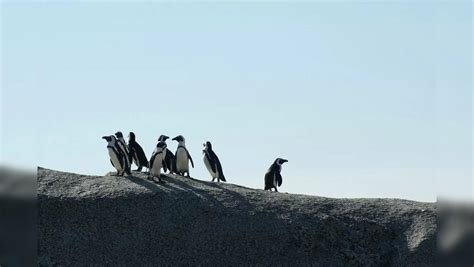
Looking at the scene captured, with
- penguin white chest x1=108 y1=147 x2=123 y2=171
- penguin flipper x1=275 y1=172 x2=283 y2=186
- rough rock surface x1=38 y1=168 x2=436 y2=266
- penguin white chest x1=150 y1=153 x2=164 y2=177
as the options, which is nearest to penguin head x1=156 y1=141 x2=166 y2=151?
penguin white chest x1=150 y1=153 x2=164 y2=177

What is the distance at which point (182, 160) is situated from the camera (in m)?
26.7

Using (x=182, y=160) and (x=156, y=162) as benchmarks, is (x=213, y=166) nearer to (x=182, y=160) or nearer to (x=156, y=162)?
(x=182, y=160)

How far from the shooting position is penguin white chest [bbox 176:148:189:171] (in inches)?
1048

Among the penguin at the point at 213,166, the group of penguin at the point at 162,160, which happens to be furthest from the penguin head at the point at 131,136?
the penguin at the point at 213,166

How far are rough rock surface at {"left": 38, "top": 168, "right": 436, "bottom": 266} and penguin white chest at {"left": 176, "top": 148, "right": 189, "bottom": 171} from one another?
3071 millimetres

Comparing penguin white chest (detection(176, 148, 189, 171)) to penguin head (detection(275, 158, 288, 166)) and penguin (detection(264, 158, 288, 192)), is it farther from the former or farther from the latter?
penguin head (detection(275, 158, 288, 166))

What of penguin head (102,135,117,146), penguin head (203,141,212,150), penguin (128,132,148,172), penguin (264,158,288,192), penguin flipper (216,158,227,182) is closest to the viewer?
penguin head (102,135,117,146)

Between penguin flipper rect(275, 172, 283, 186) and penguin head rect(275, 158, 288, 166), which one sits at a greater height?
penguin head rect(275, 158, 288, 166)

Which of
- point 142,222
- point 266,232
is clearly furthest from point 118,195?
point 266,232

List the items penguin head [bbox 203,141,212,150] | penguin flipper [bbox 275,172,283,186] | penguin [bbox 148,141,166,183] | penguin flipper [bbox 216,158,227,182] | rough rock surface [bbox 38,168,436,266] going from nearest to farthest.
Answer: rough rock surface [bbox 38,168,436,266]
penguin [bbox 148,141,166,183]
penguin flipper [bbox 216,158,227,182]
penguin head [bbox 203,141,212,150]
penguin flipper [bbox 275,172,283,186]

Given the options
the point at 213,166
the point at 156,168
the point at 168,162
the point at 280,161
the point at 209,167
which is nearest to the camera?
the point at 156,168

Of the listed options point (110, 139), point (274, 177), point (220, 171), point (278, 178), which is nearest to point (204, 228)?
point (110, 139)

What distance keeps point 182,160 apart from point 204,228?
477 cm

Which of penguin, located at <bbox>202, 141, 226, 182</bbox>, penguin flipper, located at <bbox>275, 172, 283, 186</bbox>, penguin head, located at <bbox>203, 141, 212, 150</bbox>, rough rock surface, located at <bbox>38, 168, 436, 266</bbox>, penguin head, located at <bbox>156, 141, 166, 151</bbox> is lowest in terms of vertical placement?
rough rock surface, located at <bbox>38, 168, 436, 266</bbox>
